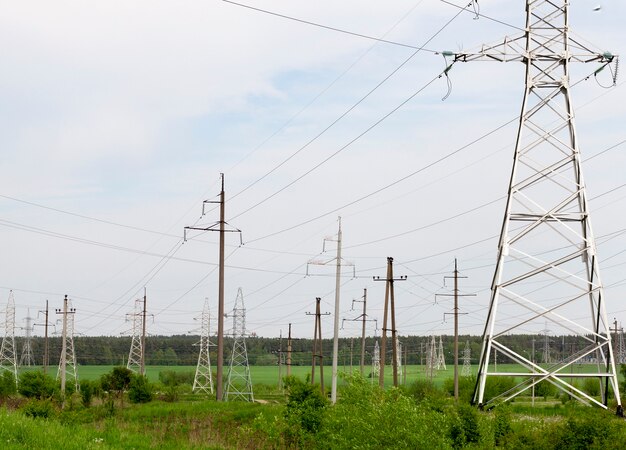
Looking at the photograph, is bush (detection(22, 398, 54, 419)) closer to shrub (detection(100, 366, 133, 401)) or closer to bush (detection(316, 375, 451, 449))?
bush (detection(316, 375, 451, 449))

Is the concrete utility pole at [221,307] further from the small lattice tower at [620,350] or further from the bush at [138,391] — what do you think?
the small lattice tower at [620,350]

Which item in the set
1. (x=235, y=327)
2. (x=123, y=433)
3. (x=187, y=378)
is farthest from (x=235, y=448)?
(x=187, y=378)

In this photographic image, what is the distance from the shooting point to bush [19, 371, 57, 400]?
66.6 meters

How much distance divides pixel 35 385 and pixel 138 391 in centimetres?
802

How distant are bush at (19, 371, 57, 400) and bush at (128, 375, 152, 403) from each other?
6.08m

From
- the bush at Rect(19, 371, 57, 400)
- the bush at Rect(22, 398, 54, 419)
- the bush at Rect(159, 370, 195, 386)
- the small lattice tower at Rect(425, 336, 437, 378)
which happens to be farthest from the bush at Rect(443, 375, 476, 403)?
the bush at Rect(22, 398, 54, 419)

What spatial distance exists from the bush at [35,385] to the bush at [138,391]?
6083mm

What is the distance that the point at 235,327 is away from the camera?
81.0m

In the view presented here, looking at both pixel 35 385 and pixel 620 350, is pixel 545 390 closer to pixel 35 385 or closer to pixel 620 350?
pixel 620 350

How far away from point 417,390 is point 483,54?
46.8m

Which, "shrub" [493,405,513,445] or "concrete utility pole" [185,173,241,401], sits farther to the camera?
"concrete utility pole" [185,173,241,401]

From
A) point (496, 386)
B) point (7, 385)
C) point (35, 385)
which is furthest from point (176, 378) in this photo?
point (496, 386)

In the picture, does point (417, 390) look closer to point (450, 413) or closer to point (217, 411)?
point (217, 411)

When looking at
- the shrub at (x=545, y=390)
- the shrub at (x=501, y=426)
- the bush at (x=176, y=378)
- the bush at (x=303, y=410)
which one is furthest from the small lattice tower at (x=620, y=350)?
the shrub at (x=501, y=426)
